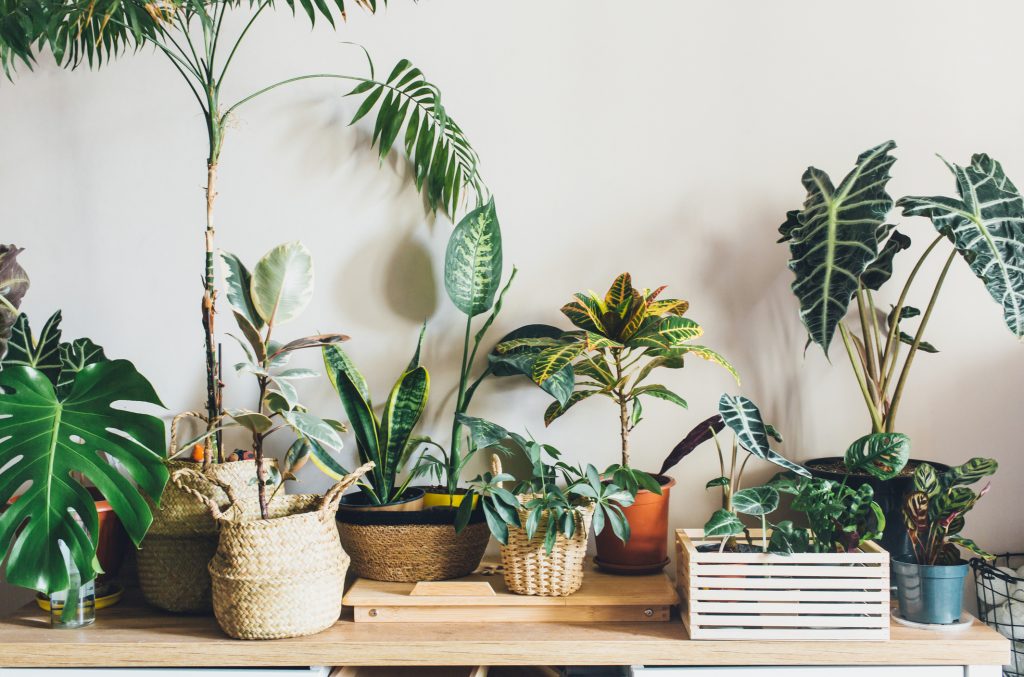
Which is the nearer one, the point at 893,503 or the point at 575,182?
the point at 893,503

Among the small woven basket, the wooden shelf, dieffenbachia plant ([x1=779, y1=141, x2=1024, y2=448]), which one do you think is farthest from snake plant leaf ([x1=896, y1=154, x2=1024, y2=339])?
the small woven basket

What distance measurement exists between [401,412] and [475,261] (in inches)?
14.7

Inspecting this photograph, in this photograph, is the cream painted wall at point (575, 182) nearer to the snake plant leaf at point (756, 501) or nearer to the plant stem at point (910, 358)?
the plant stem at point (910, 358)

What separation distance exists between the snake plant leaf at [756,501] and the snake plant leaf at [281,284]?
90 cm

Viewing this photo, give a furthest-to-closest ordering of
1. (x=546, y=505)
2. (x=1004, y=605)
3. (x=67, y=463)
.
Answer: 1. (x=1004, y=605)
2. (x=546, y=505)
3. (x=67, y=463)

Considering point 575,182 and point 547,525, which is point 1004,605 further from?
point 575,182

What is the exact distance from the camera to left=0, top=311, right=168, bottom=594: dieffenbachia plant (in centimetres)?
137

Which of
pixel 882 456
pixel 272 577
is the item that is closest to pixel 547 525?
pixel 272 577

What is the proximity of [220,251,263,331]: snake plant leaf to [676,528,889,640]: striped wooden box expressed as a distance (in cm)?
94

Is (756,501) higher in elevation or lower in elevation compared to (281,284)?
lower

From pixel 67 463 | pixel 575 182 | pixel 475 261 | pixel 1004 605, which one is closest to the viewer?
pixel 67 463

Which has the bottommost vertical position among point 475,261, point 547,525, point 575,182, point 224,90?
point 547,525

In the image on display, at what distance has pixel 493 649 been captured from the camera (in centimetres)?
144

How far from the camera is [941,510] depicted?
58.3 inches
